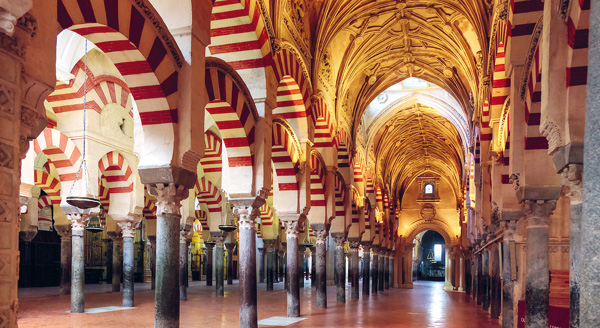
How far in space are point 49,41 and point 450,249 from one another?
3068 cm

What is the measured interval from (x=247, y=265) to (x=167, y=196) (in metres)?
2.74

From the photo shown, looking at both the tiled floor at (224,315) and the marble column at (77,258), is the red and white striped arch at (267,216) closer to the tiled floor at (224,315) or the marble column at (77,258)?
the tiled floor at (224,315)

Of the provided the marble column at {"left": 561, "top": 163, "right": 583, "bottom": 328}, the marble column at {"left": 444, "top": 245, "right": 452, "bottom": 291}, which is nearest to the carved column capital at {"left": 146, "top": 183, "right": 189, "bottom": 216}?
the marble column at {"left": 561, "top": 163, "right": 583, "bottom": 328}

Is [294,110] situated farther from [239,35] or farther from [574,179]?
[574,179]

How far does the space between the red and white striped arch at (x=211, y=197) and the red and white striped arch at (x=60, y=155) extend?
602cm

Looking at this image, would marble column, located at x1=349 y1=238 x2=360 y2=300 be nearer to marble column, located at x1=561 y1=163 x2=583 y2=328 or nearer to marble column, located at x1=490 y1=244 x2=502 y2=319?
marble column, located at x1=490 y1=244 x2=502 y2=319

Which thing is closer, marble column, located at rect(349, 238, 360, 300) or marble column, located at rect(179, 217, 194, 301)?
marble column, located at rect(179, 217, 194, 301)

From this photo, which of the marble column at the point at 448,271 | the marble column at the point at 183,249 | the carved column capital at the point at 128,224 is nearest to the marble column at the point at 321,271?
the marble column at the point at 183,249

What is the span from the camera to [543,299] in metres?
6.73

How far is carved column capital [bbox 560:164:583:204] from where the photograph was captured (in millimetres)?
4480

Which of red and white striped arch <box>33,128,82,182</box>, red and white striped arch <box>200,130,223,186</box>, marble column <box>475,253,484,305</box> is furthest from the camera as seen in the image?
marble column <box>475,253,484,305</box>

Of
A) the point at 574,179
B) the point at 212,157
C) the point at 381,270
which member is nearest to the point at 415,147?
the point at 381,270

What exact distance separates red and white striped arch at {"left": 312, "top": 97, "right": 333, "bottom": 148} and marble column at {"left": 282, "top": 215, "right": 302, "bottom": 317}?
2861mm

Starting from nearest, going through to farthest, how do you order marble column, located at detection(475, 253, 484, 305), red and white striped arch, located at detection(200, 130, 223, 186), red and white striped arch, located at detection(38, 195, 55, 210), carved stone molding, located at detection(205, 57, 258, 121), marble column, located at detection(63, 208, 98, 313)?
carved stone molding, located at detection(205, 57, 258, 121) < marble column, located at detection(63, 208, 98, 313) < red and white striped arch, located at detection(200, 130, 223, 186) < marble column, located at detection(475, 253, 484, 305) < red and white striped arch, located at detection(38, 195, 55, 210)
